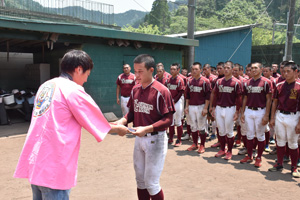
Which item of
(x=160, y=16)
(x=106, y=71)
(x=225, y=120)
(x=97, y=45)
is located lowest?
(x=225, y=120)

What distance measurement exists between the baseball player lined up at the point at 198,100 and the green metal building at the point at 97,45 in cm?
477

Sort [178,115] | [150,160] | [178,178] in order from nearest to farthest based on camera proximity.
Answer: [150,160], [178,178], [178,115]

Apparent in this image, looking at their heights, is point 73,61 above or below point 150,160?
above

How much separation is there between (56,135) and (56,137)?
0.02 metres

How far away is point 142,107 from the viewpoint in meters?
3.50

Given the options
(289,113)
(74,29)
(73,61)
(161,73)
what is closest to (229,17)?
(74,29)

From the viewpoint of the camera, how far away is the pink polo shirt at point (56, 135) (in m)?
2.10

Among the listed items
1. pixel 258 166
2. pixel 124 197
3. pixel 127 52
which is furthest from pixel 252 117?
pixel 127 52

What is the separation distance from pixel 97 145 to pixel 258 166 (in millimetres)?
4458

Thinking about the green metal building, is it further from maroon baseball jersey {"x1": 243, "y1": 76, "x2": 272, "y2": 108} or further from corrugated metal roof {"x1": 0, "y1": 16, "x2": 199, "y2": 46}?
maroon baseball jersey {"x1": 243, "y1": 76, "x2": 272, "y2": 108}

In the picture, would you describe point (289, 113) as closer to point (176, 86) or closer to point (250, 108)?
point (250, 108)

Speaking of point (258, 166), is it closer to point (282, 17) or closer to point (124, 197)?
point (124, 197)

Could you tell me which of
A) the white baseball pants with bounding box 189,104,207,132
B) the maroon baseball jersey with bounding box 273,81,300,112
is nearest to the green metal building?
the white baseball pants with bounding box 189,104,207,132

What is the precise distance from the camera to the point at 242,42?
20.4 m
